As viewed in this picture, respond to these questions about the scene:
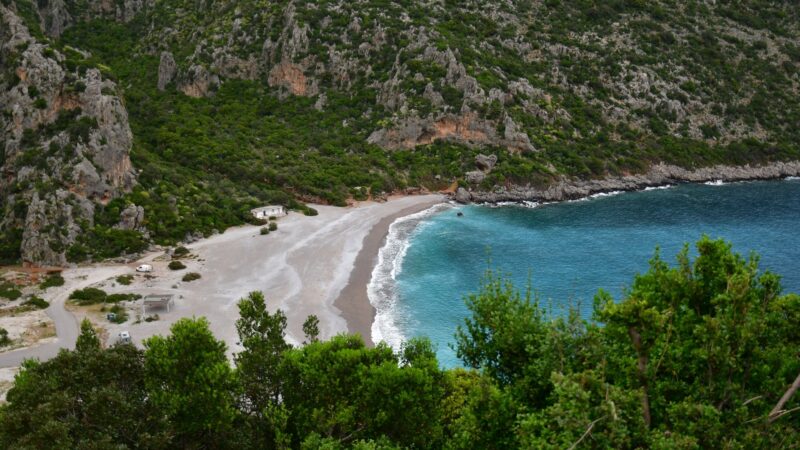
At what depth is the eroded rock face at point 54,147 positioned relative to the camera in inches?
2295

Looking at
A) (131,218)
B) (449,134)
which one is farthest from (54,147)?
(449,134)

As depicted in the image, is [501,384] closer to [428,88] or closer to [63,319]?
[63,319]

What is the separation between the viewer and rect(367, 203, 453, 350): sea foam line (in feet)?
154

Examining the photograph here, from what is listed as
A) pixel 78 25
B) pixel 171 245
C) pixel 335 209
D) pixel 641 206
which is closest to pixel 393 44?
pixel 335 209

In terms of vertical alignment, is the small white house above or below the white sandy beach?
above

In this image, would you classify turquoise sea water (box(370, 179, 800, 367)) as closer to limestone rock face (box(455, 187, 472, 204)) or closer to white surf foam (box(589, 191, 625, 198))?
white surf foam (box(589, 191, 625, 198))

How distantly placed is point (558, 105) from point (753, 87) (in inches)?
1849

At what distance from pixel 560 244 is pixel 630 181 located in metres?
37.4

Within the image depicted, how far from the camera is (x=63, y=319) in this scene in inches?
1815

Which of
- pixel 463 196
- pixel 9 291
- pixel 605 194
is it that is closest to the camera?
pixel 9 291

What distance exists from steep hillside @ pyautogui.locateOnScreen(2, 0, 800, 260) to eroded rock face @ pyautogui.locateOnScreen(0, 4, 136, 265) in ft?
21.7

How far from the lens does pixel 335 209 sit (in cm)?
8169

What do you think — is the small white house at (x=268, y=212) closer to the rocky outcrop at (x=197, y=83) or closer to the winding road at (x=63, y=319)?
the winding road at (x=63, y=319)

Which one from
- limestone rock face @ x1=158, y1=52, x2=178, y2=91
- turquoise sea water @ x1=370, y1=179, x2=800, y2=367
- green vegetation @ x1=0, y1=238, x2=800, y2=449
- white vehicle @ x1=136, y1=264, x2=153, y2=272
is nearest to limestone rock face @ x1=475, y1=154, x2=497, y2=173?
turquoise sea water @ x1=370, y1=179, x2=800, y2=367
